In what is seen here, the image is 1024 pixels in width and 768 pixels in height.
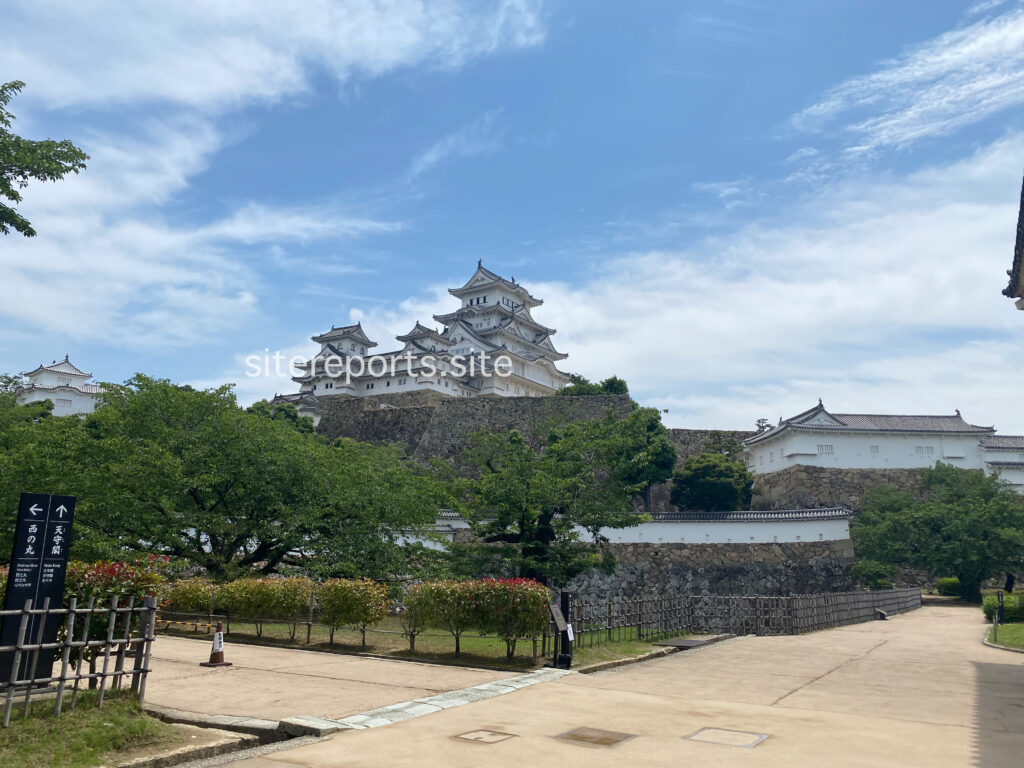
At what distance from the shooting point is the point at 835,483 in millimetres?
34250

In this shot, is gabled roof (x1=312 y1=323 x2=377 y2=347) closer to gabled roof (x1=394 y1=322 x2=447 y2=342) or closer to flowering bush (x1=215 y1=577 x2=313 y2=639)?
gabled roof (x1=394 y1=322 x2=447 y2=342)

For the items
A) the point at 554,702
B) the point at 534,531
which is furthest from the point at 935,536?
the point at 554,702

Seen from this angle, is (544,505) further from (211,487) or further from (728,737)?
(728,737)

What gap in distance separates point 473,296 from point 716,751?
52886mm

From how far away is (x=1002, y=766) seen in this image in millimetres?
5180

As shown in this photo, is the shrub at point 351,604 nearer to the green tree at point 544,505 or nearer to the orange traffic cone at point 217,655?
the orange traffic cone at point 217,655

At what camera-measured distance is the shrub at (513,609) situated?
1026 cm

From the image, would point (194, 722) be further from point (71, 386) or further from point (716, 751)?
point (71, 386)

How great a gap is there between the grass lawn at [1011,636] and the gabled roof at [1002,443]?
2193cm

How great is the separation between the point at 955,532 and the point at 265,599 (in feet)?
74.8

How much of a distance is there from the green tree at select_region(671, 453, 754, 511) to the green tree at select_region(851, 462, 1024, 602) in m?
5.40

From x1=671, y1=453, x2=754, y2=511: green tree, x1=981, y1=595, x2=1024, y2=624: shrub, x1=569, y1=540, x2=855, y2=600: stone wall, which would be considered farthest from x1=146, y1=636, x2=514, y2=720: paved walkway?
x1=671, y1=453, x2=754, y2=511: green tree

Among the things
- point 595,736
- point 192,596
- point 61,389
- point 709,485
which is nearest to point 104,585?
point 595,736

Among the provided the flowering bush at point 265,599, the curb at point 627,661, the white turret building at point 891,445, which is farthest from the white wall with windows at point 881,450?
the flowering bush at point 265,599
